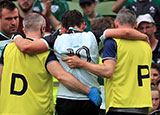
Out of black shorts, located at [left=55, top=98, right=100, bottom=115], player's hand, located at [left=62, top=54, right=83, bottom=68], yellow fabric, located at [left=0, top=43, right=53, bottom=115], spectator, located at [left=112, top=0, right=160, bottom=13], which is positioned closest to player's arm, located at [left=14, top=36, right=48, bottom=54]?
yellow fabric, located at [left=0, top=43, right=53, bottom=115]

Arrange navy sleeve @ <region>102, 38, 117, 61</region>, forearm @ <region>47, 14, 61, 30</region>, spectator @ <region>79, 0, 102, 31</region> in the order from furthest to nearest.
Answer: spectator @ <region>79, 0, 102, 31</region>, forearm @ <region>47, 14, 61, 30</region>, navy sleeve @ <region>102, 38, 117, 61</region>

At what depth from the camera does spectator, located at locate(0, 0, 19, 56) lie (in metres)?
6.35

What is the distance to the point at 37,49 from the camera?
513 centimetres

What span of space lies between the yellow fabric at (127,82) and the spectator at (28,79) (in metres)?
0.22

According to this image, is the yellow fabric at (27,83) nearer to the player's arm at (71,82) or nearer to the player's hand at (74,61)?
the player's arm at (71,82)

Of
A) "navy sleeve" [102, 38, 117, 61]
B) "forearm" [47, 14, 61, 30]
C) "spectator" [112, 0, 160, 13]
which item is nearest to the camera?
"navy sleeve" [102, 38, 117, 61]

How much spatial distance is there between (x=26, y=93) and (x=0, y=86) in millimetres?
423

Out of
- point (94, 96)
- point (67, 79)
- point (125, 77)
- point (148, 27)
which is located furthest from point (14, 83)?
point (148, 27)

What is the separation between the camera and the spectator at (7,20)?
635cm

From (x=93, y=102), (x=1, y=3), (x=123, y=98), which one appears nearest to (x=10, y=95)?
(x=93, y=102)

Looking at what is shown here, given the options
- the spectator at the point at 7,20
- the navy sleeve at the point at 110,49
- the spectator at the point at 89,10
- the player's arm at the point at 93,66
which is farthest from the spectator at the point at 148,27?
the player's arm at the point at 93,66

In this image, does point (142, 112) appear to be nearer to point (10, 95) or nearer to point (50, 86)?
point (50, 86)

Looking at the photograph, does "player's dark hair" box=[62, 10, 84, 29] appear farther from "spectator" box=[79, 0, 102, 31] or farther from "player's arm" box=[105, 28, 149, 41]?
"spectator" box=[79, 0, 102, 31]

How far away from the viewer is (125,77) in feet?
17.0
